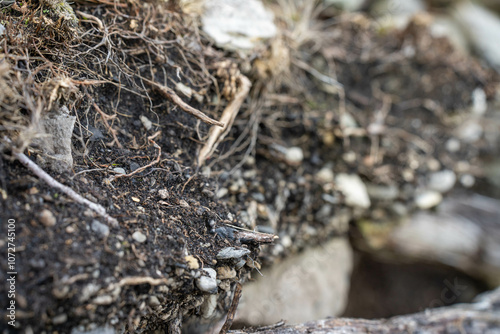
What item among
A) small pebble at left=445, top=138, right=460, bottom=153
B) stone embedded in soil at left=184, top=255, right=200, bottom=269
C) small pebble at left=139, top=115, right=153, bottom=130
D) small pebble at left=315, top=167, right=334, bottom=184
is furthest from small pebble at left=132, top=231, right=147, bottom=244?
small pebble at left=445, top=138, right=460, bottom=153

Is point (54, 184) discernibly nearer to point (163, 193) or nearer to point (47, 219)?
point (47, 219)

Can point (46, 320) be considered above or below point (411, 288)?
above

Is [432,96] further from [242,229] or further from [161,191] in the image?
[161,191]

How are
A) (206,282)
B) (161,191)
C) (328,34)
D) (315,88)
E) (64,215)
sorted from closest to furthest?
(64,215) < (206,282) < (161,191) < (315,88) < (328,34)

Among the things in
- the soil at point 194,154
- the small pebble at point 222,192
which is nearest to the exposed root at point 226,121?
the soil at point 194,154

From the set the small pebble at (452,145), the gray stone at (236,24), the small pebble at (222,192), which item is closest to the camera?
the small pebble at (222,192)

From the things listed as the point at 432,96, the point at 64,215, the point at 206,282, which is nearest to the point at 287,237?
the point at 206,282

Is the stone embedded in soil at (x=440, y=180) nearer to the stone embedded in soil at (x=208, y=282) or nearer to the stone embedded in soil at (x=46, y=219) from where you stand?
the stone embedded in soil at (x=208, y=282)
